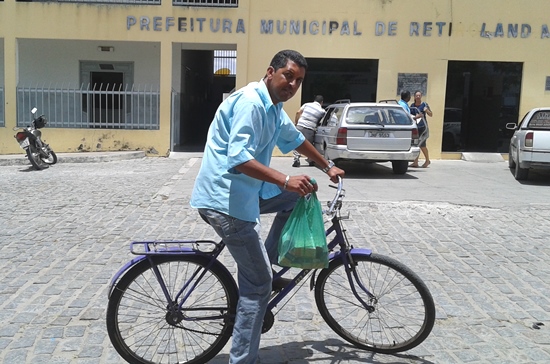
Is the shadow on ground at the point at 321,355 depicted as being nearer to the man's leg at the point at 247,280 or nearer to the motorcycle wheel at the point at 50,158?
the man's leg at the point at 247,280

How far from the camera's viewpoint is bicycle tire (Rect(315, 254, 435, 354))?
3582mm

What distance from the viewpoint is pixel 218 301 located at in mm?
3500

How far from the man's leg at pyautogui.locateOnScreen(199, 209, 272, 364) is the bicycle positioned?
0.79ft

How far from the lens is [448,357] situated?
3.71m

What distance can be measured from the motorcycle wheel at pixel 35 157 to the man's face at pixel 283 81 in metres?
11.1

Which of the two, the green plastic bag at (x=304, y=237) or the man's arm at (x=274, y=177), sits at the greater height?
the man's arm at (x=274, y=177)

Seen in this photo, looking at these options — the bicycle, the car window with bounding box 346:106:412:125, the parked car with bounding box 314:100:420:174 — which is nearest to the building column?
the parked car with bounding box 314:100:420:174

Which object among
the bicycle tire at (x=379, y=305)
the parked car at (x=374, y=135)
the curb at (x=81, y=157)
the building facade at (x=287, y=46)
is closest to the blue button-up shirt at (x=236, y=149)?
the bicycle tire at (x=379, y=305)

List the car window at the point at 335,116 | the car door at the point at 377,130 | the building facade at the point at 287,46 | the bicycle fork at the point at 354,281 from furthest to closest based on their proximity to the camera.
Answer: the building facade at the point at 287,46
the car window at the point at 335,116
the car door at the point at 377,130
the bicycle fork at the point at 354,281

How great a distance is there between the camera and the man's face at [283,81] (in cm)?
311

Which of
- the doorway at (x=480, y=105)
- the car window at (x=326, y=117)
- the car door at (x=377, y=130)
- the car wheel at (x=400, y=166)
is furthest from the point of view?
the doorway at (x=480, y=105)

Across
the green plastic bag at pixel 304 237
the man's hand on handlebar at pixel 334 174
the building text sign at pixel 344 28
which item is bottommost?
the green plastic bag at pixel 304 237

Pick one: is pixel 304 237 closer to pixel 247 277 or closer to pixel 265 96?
pixel 247 277

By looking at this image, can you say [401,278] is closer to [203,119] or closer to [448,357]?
[448,357]
